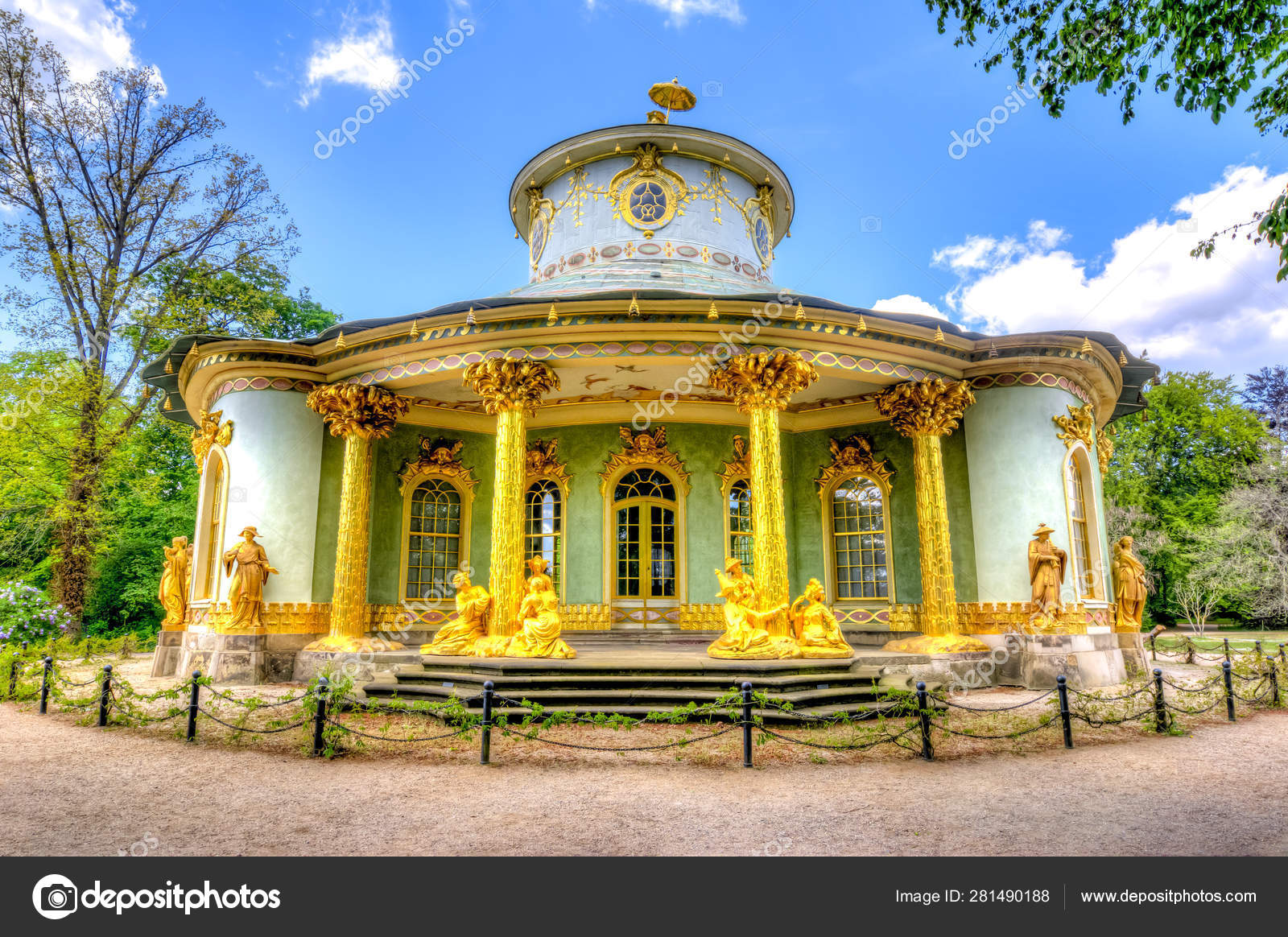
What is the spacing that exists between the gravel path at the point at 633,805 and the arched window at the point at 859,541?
21.2 feet

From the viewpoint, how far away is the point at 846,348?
11.0 meters

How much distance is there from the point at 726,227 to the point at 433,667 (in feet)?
32.4

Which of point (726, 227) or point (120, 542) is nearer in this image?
point (726, 227)

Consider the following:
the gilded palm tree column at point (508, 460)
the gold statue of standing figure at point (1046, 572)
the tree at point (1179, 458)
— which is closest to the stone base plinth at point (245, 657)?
the gilded palm tree column at point (508, 460)

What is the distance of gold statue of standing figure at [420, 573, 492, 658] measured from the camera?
1001 centimetres

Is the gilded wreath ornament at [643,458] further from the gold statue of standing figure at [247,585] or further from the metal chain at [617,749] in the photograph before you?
the metal chain at [617,749]

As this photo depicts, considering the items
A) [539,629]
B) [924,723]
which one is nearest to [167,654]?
[539,629]

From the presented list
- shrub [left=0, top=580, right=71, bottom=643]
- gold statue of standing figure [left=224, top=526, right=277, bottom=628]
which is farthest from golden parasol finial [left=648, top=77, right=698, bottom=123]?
shrub [left=0, top=580, right=71, bottom=643]

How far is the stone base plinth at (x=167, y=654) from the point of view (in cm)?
1321

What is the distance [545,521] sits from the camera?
560 inches
